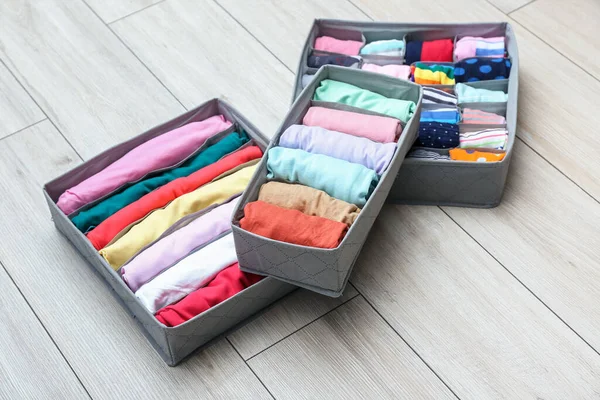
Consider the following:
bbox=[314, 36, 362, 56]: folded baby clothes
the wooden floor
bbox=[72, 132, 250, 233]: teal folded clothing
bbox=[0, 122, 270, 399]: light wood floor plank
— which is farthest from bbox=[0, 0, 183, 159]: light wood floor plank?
bbox=[314, 36, 362, 56]: folded baby clothes

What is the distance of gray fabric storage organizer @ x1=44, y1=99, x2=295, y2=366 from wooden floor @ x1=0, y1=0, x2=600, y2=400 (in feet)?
0.10

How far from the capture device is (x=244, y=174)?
156 cm

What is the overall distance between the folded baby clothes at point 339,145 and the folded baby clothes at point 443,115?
18cm

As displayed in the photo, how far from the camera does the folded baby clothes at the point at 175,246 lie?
4.70ft

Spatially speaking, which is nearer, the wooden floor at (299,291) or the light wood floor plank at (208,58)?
the wooden floor at (299,291)

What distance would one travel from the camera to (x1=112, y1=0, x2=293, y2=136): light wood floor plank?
6.07ft

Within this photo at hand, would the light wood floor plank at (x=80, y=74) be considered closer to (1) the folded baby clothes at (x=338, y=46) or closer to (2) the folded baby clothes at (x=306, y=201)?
(1) the folded baby clothes at (x=338, y=46)

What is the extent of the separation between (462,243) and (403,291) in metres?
0.16

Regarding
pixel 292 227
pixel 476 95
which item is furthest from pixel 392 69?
pixel 292 227

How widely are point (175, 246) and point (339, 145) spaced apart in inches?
13.6

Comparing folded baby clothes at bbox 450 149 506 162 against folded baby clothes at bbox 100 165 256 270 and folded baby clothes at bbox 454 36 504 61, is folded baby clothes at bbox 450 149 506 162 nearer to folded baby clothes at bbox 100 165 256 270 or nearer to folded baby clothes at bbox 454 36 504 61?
folded baby clothes at bbox 454 36 504 61

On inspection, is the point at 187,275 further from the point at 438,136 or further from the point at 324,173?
the point at 438,136

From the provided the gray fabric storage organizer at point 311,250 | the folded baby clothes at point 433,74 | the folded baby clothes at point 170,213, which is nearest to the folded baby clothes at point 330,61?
the folded baby clothes at point 433,74

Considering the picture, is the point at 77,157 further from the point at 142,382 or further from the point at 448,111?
the point at 448,111
